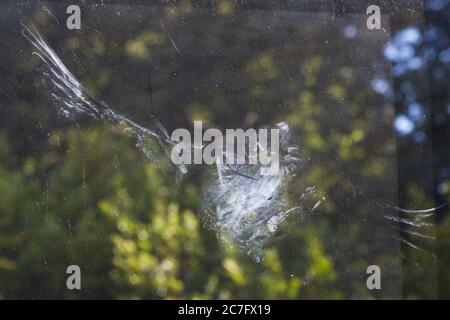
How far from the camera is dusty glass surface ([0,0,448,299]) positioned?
8.00ft

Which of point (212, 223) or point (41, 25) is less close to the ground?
point (41, 25)

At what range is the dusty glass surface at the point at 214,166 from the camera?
8.00ft

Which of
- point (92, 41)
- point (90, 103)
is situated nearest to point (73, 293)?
point (90, 103)

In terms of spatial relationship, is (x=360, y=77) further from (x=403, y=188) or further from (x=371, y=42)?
(x=403, y=188)

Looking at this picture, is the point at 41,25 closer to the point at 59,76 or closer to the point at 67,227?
the point at 59,76

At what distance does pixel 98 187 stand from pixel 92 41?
56 cm

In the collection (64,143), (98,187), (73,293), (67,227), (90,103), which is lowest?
(73,293)

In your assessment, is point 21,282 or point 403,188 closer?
point 21,282

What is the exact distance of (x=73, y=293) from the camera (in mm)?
2436

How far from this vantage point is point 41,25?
2.45 m

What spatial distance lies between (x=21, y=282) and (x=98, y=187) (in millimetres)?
455

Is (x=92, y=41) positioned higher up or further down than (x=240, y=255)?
higher up

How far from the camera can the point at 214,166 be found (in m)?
2.51

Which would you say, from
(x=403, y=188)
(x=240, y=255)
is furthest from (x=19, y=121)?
(x=403, y=188)
